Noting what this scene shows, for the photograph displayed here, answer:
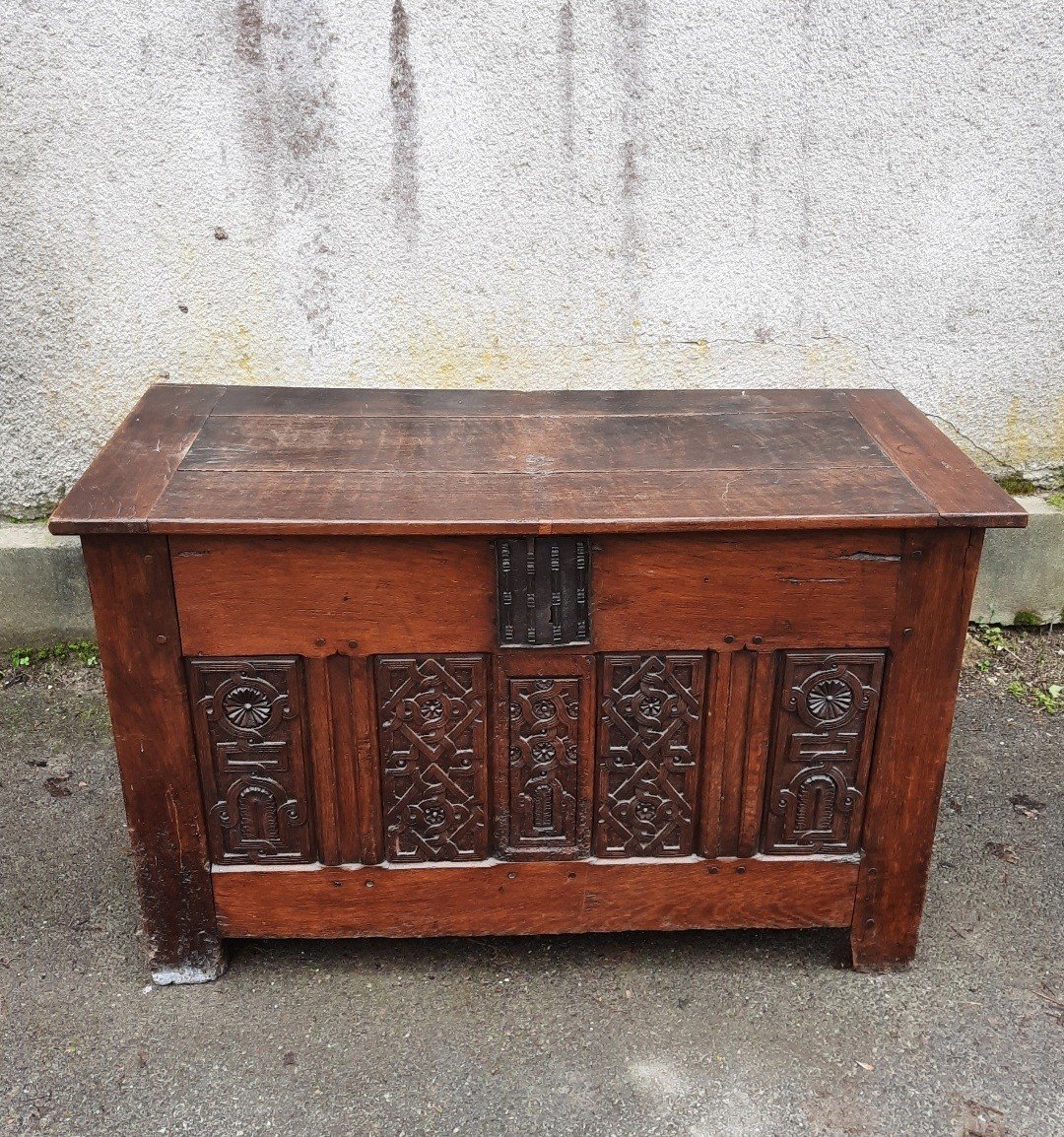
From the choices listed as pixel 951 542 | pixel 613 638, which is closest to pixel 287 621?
pixel 613 638

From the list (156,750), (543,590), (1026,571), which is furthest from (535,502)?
(1026,571)

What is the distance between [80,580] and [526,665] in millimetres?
1869

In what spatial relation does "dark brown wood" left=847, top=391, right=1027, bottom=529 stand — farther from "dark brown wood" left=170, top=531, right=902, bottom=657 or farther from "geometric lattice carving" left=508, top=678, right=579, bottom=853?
"geometric lattice carving" left=508, top=678, right=579, bottom=853

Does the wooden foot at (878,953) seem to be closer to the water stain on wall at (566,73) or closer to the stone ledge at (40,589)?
the water stain on wall at (566,73)

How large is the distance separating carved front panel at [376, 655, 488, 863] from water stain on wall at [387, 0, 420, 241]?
1.47 meters

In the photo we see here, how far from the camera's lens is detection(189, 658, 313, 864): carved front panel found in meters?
2.02

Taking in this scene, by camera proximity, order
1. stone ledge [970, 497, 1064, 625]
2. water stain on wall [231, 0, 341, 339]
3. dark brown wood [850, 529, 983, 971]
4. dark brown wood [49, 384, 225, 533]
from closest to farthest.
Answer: dark brown wood [49, 384, 225, 533], dark brown wood [850, 529, 983, 971], water stain on wall [231, 0, 341, 339], stone ledge [970, 497, 1064, 625]

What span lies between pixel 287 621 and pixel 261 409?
608 millimetres

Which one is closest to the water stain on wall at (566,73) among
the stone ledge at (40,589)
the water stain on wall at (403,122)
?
the water stain on wall at (403,122)

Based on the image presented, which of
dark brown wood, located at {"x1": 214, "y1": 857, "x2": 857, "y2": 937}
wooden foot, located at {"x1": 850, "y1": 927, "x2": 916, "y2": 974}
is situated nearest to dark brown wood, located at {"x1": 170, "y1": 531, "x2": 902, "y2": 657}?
dark brown wood, located at {"x1": 214, "y1": 857, "x2": 857, "y2": 937}

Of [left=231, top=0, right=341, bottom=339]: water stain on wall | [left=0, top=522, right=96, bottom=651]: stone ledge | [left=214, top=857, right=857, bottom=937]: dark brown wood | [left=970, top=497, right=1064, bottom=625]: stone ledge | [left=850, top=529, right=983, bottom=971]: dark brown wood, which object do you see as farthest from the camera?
[left=970, top=497, right=1064, bottom=625]: stone ledge

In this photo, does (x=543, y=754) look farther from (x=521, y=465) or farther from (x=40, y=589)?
(x=40, y=589)

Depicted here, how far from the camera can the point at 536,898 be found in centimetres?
222

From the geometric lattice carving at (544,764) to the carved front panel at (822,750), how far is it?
0.39 metres
